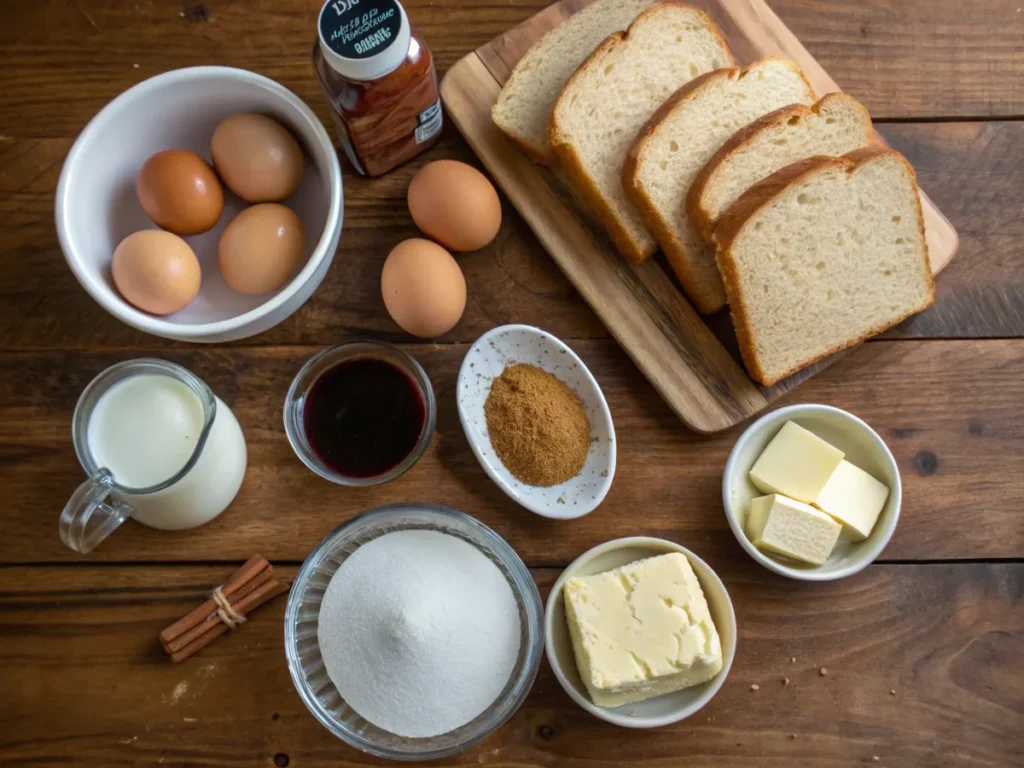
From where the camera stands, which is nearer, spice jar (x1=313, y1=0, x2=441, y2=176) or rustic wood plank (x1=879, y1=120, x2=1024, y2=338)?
spice jar (x1=313, y1=0, x2=441, y2=176)

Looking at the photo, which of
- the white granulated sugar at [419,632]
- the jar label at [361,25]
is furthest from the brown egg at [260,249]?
the white granulated sugar at [419,632]

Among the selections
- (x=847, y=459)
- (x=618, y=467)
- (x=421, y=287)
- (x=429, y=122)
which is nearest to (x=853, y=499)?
(x=847, y=459)

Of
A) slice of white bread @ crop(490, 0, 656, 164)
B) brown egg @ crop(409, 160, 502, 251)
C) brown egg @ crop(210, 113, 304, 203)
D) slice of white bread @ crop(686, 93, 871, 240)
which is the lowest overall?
slice of white bread @ crop(686, 93, 871, 240)

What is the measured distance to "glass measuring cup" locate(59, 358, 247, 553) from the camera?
0.99 metres

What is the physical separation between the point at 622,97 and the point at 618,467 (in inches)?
21.1

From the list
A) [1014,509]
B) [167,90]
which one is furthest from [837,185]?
[167,90]

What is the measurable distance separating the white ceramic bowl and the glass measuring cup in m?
0.07

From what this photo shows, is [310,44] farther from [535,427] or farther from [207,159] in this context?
[535,427]

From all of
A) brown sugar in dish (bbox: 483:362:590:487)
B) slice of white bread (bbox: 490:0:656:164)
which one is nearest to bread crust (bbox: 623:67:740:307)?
slice of white bread (bbox: 490:0:656:164)

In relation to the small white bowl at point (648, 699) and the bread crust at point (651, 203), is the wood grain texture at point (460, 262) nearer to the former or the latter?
the bread crust at point (651, 203)

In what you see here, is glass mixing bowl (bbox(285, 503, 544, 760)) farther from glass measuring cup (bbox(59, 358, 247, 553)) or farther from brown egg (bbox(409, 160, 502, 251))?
brown egg (bbox(409, 160, 502, 251))

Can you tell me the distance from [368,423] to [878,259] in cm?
76

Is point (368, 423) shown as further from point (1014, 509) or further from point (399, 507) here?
point (1014, 509)

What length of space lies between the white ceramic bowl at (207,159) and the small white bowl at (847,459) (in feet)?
2.09
